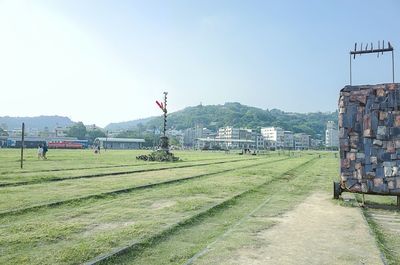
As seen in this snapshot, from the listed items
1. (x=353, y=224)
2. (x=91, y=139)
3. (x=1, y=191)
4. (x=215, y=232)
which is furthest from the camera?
(x=91, y=139)

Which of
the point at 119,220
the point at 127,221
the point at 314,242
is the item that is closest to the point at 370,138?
the point at 314,242

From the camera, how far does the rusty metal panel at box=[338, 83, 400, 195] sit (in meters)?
13.7

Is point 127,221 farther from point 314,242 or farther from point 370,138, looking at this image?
point 370,138

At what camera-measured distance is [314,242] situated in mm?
8328

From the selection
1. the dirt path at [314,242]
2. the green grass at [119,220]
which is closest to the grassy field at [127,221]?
the green grass at [119,220]

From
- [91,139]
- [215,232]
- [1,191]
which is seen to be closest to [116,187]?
[1,191]

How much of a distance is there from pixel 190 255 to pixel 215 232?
2.09 meters

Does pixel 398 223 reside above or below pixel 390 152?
below

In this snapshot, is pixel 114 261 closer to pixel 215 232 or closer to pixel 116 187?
pixel 215 232

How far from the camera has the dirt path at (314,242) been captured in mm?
7051

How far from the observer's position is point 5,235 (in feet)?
26.9

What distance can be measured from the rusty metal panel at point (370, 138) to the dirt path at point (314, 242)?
244cm

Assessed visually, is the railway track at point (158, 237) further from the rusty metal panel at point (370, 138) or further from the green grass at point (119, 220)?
the rusty metal panel at point (370, 138)

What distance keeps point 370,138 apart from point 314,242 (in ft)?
23.6
